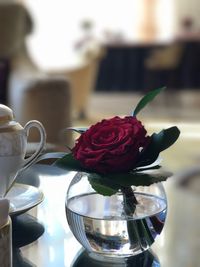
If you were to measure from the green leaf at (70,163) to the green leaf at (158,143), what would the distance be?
101mm

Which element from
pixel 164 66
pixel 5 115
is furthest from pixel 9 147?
pixel 164 66

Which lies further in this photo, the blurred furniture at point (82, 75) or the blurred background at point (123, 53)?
the blurred background at point (123, 53)

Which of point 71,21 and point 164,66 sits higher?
point 71,21

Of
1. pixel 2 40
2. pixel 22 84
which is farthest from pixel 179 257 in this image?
pixel 2 40

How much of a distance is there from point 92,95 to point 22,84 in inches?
117

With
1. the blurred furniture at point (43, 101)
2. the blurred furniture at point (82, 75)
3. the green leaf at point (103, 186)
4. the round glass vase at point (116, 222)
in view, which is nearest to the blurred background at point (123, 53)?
the blurred furniture at point (82, 75)

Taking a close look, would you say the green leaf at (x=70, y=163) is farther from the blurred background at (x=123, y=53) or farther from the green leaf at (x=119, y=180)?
the blurred background at (x=123, y=53)

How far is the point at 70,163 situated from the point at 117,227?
0.13 metres

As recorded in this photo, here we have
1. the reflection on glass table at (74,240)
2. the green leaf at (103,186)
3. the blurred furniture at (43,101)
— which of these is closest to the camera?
the green leaf at (103,186)

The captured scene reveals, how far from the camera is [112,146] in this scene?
31.1 inches

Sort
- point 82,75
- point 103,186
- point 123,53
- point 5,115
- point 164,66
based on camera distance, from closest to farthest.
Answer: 1. point 103,186
2. point 5,115
3. point 82,75
4. point 164,66
5. point 123,53

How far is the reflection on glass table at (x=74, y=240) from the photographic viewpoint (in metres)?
0.88

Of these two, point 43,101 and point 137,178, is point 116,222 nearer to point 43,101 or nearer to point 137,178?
point 137,178

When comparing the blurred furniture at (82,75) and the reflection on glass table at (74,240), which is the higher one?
the reflection on glass table at (74,240)
